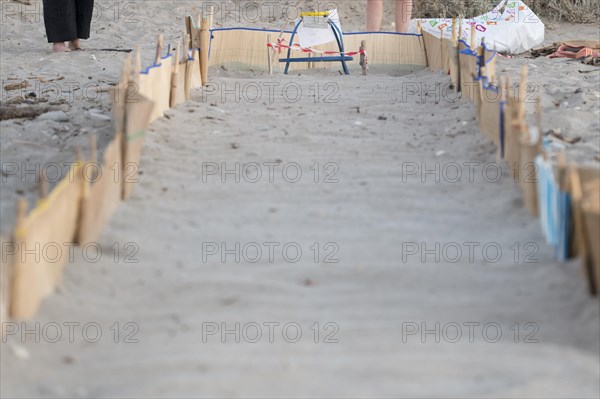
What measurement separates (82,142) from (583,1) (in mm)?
6588

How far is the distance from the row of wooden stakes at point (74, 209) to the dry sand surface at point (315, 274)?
0.25 feet

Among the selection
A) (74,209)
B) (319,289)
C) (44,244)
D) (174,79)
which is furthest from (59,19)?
(319,289)

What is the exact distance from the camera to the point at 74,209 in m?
3.21

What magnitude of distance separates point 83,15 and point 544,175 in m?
4.91

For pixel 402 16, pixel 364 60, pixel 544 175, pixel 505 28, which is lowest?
pixel 364 60

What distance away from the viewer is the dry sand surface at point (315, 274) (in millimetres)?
2680

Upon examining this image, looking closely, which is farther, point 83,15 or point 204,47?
point 83,15

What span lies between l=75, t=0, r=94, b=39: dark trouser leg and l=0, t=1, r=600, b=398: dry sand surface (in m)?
2.37

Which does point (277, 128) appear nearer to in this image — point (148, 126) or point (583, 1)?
point (148, 126)

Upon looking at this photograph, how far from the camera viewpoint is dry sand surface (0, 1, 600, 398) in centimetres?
268

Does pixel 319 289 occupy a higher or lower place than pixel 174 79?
lower

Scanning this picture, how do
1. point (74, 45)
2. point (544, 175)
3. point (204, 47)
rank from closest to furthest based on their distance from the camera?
1. point (544, 175)
2. point (204, 47)
3. point (74, 45)

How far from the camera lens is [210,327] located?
291 centimetres

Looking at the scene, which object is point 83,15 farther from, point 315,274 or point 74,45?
point 315,274
